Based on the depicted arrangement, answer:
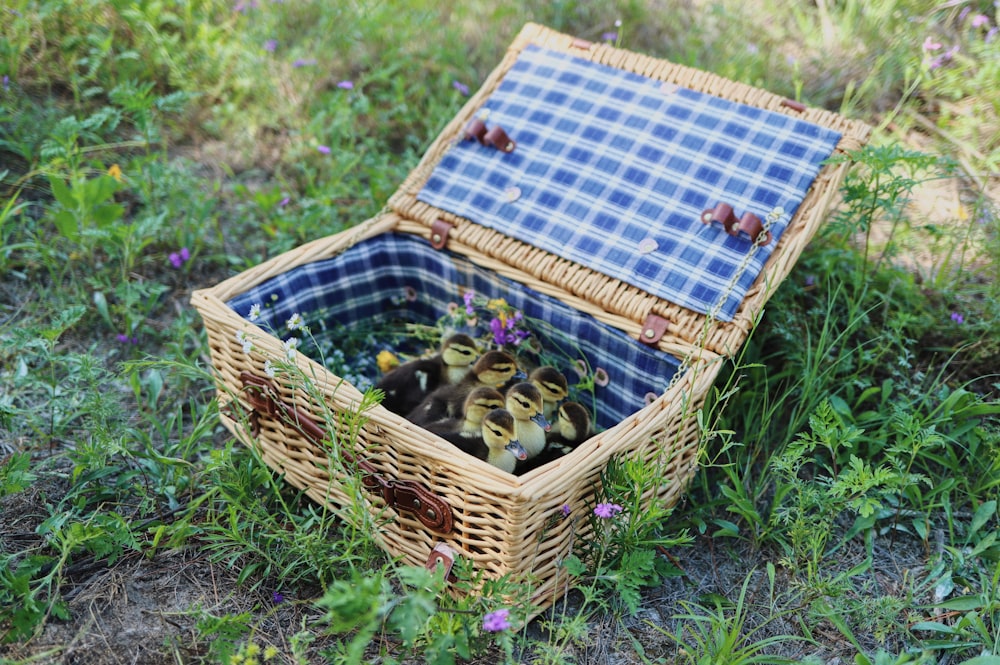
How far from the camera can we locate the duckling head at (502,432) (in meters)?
Answer: 2.58

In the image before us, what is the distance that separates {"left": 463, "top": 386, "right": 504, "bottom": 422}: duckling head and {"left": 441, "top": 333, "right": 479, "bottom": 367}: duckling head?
0.35m

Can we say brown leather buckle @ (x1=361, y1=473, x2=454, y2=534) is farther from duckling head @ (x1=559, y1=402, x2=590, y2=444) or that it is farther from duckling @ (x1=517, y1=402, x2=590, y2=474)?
duckling head @ (x1=559, y1=402, x2=590, y2=444)

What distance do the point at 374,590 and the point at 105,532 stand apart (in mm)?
1219

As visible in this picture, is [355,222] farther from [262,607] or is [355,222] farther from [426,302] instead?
[262,607]

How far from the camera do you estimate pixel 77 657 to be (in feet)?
7.96

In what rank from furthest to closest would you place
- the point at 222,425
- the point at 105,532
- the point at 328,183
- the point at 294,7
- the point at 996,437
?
1. the point at 294,7
2. the point at 328,183
3. the point at 222,425
4. the point at 996,437
5. the point at 105,532

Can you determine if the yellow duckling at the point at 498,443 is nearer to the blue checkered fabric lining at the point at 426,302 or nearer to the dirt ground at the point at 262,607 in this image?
the dirt ground at the point at 262,607

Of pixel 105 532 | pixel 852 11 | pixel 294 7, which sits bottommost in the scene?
pixel 105 532

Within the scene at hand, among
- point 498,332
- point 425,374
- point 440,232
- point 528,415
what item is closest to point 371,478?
point 528,415

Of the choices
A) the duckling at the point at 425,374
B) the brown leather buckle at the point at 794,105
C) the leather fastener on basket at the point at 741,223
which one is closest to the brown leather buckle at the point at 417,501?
the duckling at the point at 425,374

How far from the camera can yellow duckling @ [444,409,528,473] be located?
2.58m

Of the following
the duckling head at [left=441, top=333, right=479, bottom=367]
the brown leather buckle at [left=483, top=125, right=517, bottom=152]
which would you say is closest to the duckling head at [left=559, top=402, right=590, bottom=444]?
the duckling head at [left=441, top=333, right=479, bottom=367]

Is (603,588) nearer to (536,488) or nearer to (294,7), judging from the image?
(536,488)

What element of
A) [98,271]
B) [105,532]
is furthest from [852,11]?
[105,532]
